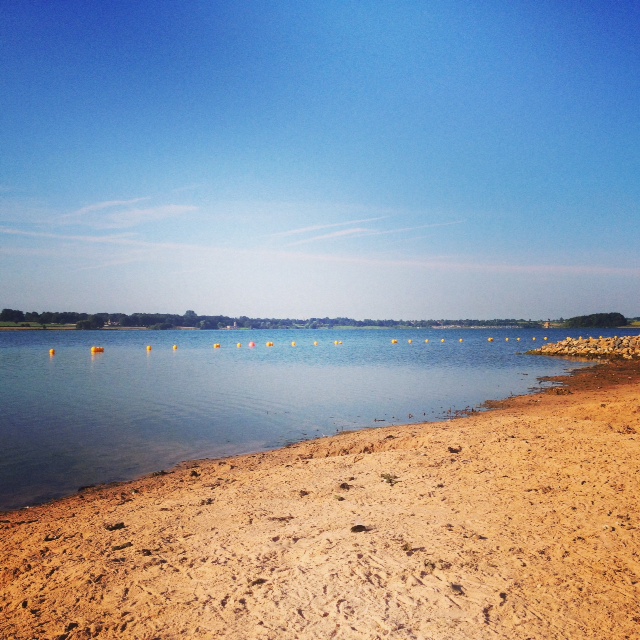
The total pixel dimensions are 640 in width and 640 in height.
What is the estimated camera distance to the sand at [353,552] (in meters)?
A: 4.16

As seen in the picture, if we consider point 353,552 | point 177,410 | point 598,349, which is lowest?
point 177,410

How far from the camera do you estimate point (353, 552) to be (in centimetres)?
529

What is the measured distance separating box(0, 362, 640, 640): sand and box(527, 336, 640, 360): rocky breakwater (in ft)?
120

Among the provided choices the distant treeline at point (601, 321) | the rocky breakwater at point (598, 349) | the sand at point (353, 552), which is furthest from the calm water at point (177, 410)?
the distant treeline at point (601, 321)

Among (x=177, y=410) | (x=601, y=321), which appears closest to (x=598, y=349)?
(x=177, y=410)

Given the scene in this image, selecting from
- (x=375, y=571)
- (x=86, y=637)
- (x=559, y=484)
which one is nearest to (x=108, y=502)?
(x=86, y=637)

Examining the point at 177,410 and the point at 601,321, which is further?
the point at 601,321

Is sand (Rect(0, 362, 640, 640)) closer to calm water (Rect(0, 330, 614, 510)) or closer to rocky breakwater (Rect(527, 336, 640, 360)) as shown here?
calm water (Rect(0, 330, 614, 510))

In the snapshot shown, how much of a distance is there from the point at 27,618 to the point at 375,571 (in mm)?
3465

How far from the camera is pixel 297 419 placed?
16.1 metres

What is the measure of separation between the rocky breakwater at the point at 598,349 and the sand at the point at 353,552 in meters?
36.7

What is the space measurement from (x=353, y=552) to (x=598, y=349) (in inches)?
1879

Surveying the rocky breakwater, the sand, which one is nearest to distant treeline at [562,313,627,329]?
the rocky breakwater

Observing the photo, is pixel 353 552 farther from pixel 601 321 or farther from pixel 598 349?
pixel 601 321
